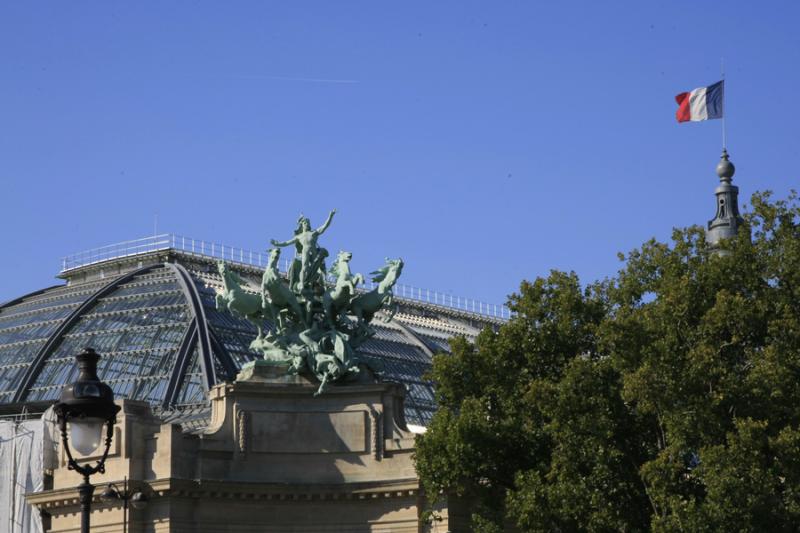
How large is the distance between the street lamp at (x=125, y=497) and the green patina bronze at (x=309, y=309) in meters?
8.47

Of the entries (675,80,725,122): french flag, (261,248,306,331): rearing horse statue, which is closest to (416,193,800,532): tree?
(261,248,306,331): rearing horse statue

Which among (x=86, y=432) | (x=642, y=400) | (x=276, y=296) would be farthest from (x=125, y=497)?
(x=86, y=432)

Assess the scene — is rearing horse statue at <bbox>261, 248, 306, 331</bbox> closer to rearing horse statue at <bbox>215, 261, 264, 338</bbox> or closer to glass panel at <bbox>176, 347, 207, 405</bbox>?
rearing horse statue at <bbox>215, 261, 264, 338</bbox>

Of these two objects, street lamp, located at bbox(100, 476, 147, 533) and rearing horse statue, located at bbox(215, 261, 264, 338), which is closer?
street lamp, located at bbox(100, 476, 147, 533)

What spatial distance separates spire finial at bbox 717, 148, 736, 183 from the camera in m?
93.4

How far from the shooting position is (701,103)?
80875 mm

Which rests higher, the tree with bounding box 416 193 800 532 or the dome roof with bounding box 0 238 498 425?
the dome roof with bounding box 0 238 498 425

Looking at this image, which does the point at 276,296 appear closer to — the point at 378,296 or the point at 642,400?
the point at 378,296

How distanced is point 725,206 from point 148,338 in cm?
3404

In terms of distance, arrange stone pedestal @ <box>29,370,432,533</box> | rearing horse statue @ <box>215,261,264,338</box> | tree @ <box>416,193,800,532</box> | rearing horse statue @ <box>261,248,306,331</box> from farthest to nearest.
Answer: rearing horse statue @ <box>215,261,264,338</box>, rearing horse statue @ <box>261,248,306,331</box>, stone pedestal @ <box>29,370,432,533</box>, tree @ <box>416,193,800,532</box>

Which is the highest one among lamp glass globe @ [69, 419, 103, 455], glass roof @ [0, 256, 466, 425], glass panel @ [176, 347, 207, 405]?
→ glass roof @ [0, 256, 466, 425]

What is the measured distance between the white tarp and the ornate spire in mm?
37089

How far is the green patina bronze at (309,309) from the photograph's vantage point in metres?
68.2

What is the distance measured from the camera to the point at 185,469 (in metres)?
65.4
